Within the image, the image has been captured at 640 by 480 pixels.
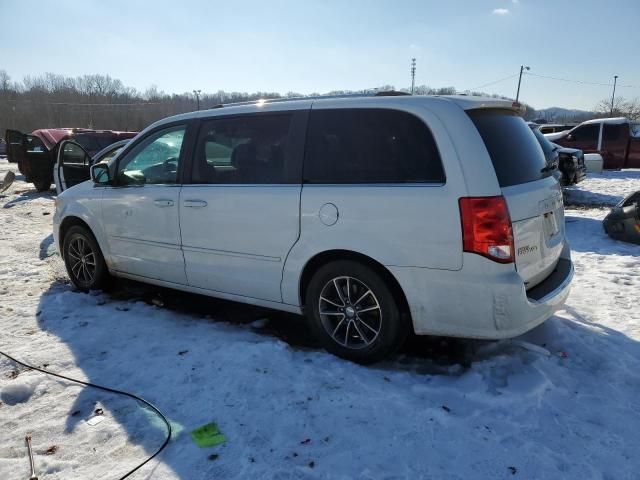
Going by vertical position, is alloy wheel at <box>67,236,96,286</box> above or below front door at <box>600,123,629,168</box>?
below

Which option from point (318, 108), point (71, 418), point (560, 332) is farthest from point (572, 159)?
point (71, 418)

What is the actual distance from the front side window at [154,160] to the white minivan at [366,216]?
0.03m

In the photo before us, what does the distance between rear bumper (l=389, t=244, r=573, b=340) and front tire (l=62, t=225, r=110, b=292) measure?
340cm

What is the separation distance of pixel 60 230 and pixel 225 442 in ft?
12.6

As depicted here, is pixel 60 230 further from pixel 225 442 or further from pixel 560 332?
pixel 560 332

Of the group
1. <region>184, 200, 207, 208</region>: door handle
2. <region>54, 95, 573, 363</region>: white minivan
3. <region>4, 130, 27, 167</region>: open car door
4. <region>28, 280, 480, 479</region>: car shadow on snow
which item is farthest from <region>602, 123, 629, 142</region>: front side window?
<region>4, 130, 27, 167</region>: open car door

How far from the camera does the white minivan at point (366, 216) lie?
294 cm

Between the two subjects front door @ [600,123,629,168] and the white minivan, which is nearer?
the white minivan

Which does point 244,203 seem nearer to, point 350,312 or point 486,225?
point 350,312

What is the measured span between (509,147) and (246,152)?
6.47 ft

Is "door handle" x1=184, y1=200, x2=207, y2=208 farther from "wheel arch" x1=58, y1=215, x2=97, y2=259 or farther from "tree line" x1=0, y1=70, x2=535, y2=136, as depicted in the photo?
"tree line" x1=0, y1=70, x2=535, y2=136

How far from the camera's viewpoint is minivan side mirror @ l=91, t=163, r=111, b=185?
15.6 feet

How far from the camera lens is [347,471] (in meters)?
2.36

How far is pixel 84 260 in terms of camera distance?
5145 millimetres
